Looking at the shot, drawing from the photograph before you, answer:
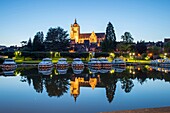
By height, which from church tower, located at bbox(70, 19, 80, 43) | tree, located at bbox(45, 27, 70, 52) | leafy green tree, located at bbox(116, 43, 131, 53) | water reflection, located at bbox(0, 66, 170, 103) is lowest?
water reflection, located at bbox(0, 66, 170, 103)

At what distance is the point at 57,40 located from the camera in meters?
76.7

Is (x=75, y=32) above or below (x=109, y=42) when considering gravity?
above

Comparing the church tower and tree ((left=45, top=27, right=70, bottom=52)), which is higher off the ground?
the church tower

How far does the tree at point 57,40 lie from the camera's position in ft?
238

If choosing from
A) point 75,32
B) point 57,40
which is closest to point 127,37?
point 57,40

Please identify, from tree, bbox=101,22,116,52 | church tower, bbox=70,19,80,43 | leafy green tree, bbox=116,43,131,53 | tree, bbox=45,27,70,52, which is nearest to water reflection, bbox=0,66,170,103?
tree, bbox=101,22,116,52

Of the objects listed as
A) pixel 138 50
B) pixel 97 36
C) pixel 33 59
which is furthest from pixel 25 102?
pixel 97 36

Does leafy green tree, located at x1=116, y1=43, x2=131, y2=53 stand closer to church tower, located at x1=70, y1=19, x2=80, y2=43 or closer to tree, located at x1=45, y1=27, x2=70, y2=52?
tree, located at x1=45, y1=27, x2=70, y2=52

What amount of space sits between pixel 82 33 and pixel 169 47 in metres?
91.2

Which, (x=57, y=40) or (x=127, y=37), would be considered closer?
(x=57, y=40)

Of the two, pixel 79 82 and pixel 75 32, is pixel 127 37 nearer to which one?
pixel 75 32

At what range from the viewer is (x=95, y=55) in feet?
194

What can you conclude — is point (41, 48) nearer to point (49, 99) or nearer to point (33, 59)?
point (33, 59)

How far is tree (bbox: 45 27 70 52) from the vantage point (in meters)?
72.5
